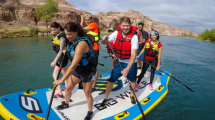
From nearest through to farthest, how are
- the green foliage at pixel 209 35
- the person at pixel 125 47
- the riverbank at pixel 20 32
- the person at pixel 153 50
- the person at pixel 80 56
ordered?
1. the person at pixel 80 56
2. the person at pixel 125 47
3. the person at pixel 153 50
4. the riverbank at pixel 20 32
5. the green foliage at pixel 209 35

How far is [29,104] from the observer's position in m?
2.98

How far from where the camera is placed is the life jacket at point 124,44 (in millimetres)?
2926

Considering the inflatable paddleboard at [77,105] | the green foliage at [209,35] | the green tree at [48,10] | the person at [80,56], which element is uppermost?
the green tree at [48,10]

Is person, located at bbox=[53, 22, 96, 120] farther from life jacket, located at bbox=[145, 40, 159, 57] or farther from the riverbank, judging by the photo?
the riverbank

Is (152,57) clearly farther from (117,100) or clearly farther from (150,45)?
(117,100)

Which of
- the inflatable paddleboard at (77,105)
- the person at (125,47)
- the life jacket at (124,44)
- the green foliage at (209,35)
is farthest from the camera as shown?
the green foliage at (209,35)

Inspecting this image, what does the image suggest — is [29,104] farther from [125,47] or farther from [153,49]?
[153,49]

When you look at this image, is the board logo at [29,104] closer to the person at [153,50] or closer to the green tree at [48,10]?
the person at [153,50]

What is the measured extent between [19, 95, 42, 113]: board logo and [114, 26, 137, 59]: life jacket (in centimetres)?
223

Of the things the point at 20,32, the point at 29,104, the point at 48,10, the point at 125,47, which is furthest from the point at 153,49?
the point at 48,10

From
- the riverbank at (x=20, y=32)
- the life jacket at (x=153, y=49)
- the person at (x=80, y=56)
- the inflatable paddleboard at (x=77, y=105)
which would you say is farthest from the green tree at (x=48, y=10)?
the person at (x=80, y=56)

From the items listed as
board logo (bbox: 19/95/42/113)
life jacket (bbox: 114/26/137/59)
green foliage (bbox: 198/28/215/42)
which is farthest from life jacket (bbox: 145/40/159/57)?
green foliage (bbox: 198/28/215/42)

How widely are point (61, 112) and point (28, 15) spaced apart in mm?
41179

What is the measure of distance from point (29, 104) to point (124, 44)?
102 inches
